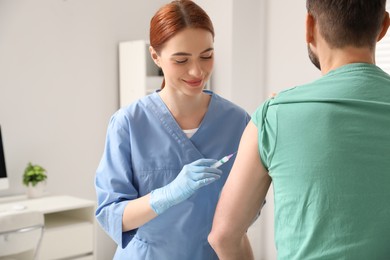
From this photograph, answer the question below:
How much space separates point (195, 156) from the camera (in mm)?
1634

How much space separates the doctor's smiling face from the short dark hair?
2.05 ft

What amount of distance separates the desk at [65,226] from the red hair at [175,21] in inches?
66.5

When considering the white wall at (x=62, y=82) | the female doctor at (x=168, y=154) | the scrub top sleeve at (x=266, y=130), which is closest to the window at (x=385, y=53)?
the white wall at (x=62, y=82)

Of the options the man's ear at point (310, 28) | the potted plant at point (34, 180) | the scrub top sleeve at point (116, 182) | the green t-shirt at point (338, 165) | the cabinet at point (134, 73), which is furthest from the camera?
the cabinet at point (134, 73)

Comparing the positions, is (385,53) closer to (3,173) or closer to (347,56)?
(3,173)

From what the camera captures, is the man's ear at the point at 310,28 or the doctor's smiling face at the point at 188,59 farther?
the doctor's smiling face at the point at 188,59

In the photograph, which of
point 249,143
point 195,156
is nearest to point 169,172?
point 195,156

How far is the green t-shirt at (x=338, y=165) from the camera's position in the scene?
0.92 meters

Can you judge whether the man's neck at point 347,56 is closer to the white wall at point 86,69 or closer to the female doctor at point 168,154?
A: the female doctor at point 168,154

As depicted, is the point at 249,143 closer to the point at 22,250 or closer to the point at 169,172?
the point at 169,172

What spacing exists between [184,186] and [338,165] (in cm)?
58

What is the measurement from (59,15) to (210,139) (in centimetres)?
237

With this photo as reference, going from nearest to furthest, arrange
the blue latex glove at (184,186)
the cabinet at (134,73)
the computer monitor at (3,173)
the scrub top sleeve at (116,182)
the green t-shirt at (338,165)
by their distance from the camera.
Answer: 1. the green t-shirt at (338,165)
2. the blue latex glove at (184,186)
3. the scrub top sleeve at (116,182)
4. the computer monitor at (3,173)
5. the cabinet at (134,73)

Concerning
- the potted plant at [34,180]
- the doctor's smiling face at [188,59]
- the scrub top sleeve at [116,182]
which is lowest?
the potted plant at [34,180]
